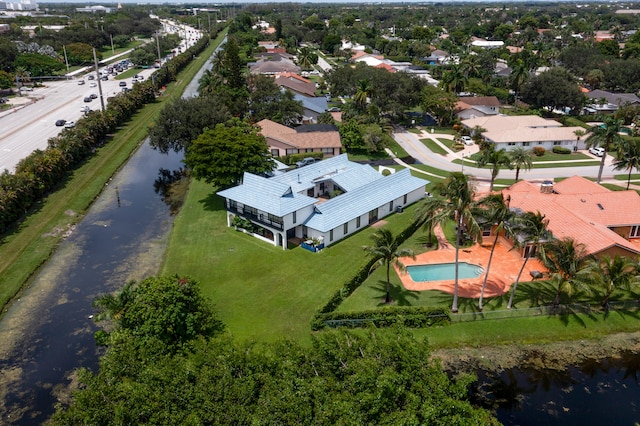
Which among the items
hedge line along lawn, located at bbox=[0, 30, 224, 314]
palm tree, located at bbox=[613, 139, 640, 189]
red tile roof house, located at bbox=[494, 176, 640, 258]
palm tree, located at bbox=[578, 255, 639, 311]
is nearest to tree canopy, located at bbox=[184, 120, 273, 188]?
hedge line along lawn, located at bbox=[0, 30, 224, 314]

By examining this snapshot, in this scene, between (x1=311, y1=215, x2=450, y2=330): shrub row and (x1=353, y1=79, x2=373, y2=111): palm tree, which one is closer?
(x1=311, y1=215, x2=450, y2=330): shrub row

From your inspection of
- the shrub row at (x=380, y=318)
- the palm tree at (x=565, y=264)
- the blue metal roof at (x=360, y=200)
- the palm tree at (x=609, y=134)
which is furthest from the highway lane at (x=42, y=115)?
the palm tree at (x=609, y=134)

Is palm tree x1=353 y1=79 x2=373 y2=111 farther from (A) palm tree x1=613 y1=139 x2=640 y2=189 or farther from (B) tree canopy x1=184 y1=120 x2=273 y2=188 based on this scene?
(A) palm tree x1=613 y1=139 x2=640 y2=189

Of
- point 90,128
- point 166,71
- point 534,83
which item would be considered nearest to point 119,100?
point 90,128

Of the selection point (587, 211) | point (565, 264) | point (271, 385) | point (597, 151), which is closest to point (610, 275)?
point (565, 264)

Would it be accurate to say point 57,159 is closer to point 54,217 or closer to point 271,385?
point 54,217

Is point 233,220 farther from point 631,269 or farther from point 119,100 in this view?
point 119,100

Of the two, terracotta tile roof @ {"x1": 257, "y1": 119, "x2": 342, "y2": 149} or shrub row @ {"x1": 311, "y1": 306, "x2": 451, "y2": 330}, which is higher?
terracotta tile roof @ {"x1": 257, "y1": 119, "x2": 342, "y2": 149}
